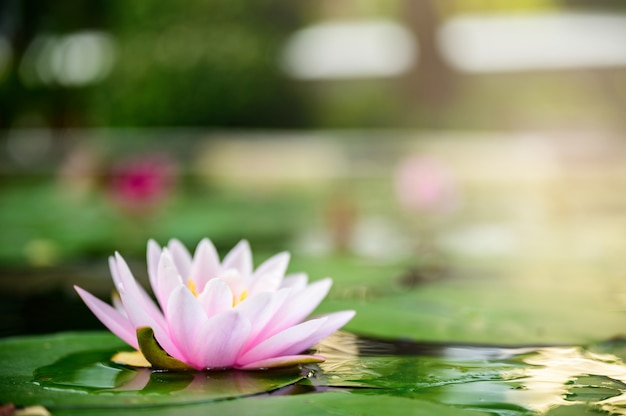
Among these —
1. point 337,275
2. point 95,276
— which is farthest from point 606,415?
point 95,276

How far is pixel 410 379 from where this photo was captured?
1.14 meters

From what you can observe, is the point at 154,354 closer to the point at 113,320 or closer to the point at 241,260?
the point at 113,320

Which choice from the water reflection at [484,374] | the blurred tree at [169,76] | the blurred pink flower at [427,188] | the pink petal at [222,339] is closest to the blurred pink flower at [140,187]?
the blurred pink flower at [427,188]

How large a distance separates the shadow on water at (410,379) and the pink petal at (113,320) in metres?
0.05

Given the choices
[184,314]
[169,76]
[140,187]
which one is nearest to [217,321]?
[184,314]

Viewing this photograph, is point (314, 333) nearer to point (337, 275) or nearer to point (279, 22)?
point (337, 275)

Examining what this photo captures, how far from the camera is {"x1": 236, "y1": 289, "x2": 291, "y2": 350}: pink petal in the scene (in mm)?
1062

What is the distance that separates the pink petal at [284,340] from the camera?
1.09 meters

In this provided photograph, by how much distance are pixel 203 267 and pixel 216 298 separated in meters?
0.18

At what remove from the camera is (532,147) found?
5316 mm

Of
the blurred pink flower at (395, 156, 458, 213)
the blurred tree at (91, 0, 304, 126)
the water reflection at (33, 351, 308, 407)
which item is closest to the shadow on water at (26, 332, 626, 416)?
the water reflection at (33, 351, 308, 407)

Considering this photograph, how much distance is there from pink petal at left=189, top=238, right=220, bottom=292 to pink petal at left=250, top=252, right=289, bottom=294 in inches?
2.2

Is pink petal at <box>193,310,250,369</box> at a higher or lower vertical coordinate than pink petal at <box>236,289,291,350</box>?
lower

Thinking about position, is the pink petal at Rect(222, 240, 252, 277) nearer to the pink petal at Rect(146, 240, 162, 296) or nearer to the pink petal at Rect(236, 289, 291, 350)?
the pink petal at Rect(146, 240, 162, 296)
